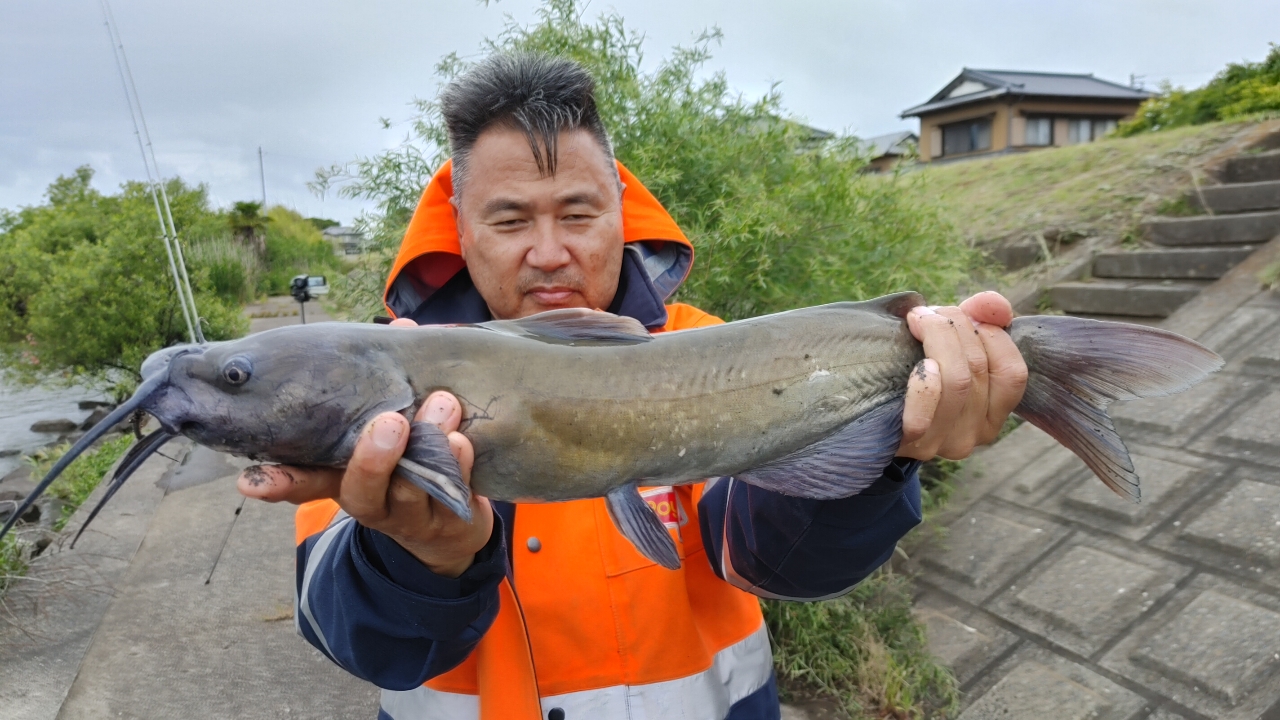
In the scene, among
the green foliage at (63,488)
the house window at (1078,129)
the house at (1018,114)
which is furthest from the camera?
the house window at (1078,129)

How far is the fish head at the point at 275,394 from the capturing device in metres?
1.43

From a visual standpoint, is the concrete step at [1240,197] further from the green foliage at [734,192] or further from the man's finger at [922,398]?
the man's finger at [922,398]

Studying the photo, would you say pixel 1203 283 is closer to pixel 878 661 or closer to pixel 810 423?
pixel 878 661

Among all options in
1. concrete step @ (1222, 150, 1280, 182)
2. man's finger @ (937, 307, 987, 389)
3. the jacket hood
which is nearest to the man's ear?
the jacket hood

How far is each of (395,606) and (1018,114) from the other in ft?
118

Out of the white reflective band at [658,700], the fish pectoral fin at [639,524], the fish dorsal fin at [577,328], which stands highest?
the fish dorsal fin at [577,328]

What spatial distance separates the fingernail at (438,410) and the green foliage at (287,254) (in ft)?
38.0

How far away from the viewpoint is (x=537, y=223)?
2.24m

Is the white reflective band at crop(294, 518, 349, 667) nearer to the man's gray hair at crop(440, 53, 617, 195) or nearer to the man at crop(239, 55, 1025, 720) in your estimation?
the man at crop(239, 55, 1025, 720)

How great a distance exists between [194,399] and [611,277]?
1237 millimetres

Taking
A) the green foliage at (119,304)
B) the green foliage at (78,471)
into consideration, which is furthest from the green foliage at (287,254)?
the green foliage at (78,471)

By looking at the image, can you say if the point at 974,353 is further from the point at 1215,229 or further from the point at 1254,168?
the point at 1254,168

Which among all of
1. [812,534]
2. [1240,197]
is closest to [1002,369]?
[812,534]

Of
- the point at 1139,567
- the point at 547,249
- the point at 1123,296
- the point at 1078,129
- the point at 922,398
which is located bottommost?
the point at 1139,567
